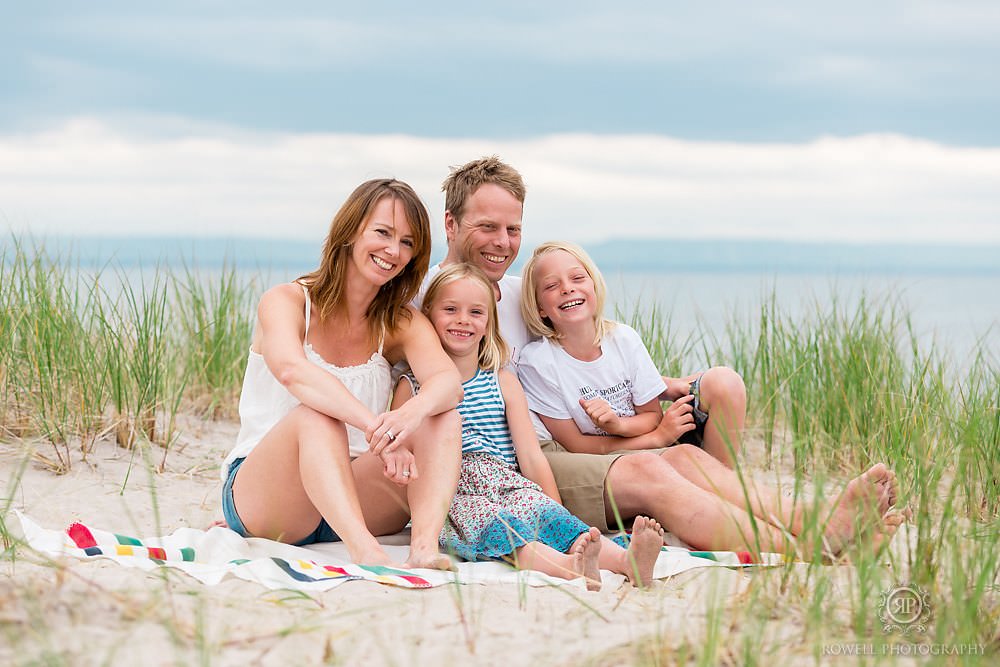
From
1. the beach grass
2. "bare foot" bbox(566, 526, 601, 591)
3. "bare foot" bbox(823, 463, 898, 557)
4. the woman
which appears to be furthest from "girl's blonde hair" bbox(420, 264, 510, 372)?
"bare foot" bbox(823, 463, 898, 557)

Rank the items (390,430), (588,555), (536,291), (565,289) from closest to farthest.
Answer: (588,555) → (390,430) → (565,289) → (536,291)

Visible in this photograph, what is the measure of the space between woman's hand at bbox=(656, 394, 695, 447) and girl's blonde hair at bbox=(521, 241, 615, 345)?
0.36 m

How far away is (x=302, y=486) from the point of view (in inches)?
114

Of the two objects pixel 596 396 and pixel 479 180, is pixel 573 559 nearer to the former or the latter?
pixel 596 396

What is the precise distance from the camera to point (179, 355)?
16.2ft

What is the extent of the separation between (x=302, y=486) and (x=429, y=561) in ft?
1.67

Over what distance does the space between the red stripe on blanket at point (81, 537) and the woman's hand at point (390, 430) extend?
2.66ft

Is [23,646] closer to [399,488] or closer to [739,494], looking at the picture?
[399,488]

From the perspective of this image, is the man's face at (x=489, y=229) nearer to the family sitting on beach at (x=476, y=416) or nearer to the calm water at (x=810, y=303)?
the family sitting on beach at (x=476, y=416)

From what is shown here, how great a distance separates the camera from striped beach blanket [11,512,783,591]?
2365mm

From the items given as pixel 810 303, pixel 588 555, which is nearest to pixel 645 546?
pixel 588 555

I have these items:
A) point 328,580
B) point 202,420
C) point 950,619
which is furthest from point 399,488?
point 202,420

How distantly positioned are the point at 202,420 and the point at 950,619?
12.4 ft

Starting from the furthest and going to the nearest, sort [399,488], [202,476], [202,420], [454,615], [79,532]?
[202,420] < [202,476] < [399,488] < [79,532] < [454,615]
